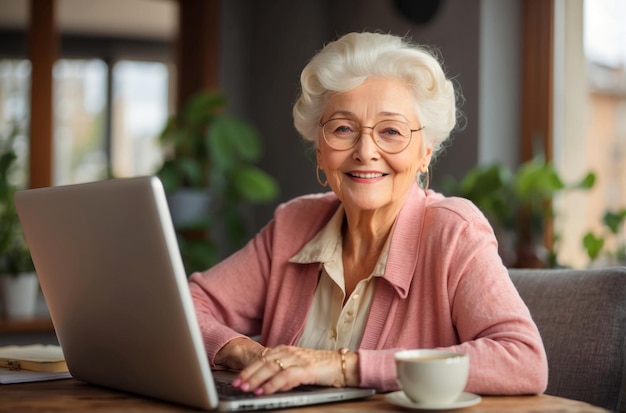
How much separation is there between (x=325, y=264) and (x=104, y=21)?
19.0ft

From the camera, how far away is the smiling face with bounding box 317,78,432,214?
66.9 inches

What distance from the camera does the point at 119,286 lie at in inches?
48.2

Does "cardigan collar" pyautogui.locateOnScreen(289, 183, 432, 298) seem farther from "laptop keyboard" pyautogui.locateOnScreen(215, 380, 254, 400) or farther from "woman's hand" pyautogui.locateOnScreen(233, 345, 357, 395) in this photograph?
"laptop keyboard" pyautogui.locateOnScreen(215, 380, 254, 400)

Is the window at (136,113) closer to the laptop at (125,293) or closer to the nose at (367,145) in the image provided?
the nose at (367,145)

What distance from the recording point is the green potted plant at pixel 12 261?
413 cm

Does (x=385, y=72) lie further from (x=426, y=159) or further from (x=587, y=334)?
(x=587, y=334)

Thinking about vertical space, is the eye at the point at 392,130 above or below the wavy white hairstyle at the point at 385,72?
below

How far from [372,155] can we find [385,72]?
17 centimetres

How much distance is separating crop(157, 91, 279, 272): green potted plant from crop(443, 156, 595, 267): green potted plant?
1.49m

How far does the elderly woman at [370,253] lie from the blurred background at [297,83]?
1.12 metres

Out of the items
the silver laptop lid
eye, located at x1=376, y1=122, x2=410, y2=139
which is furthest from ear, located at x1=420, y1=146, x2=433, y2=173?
the silver laptop lid

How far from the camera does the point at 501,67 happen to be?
13.0ft

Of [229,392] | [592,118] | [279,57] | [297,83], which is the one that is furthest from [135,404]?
[279,57]

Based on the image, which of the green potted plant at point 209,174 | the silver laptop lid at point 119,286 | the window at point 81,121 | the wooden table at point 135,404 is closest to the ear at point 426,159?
the wooden table at point 135,404
